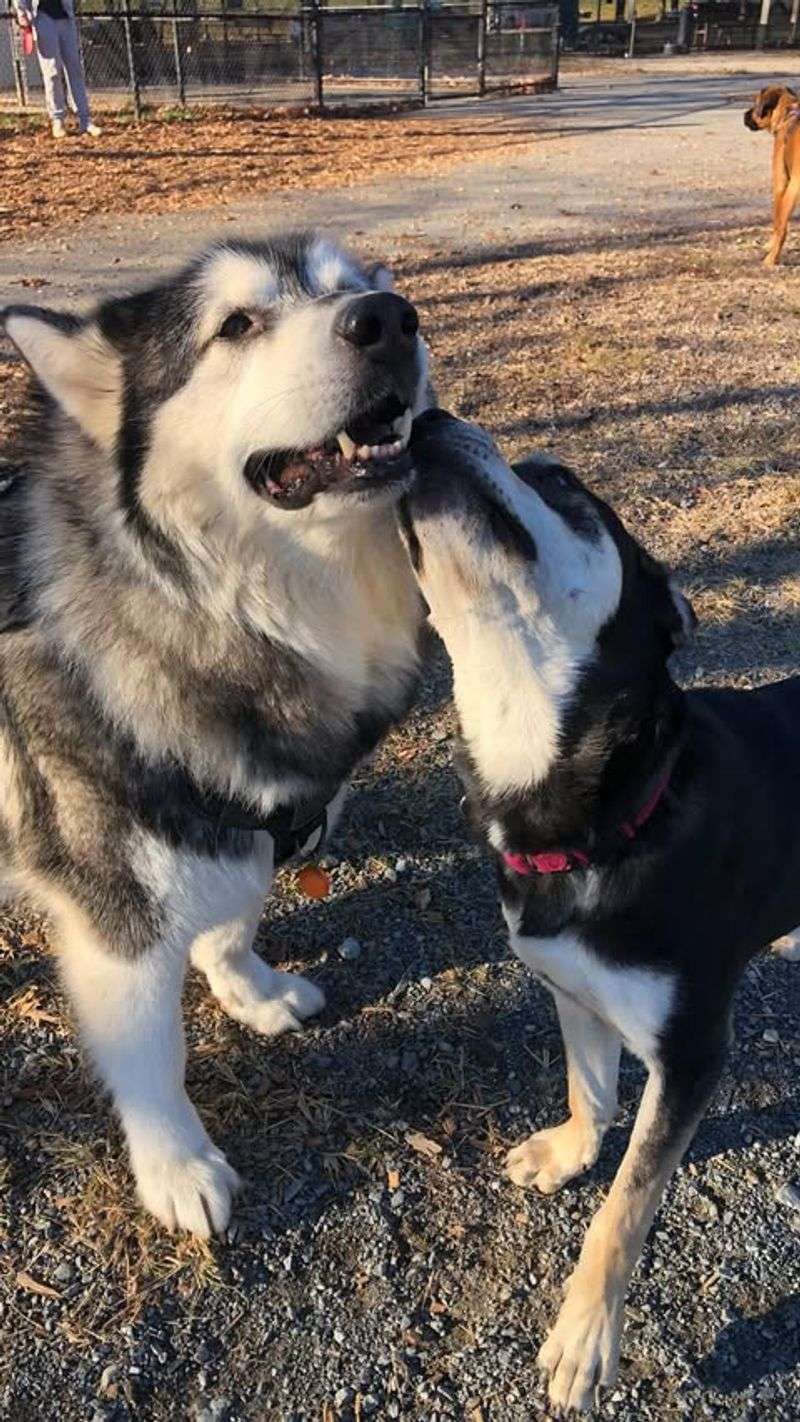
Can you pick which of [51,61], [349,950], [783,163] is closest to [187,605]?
[349,950]

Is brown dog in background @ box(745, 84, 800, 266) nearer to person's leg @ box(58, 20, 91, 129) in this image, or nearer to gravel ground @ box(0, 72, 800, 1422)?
gravel ground @ box(0, 72, 800, 1422)

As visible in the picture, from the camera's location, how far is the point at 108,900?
2080mm

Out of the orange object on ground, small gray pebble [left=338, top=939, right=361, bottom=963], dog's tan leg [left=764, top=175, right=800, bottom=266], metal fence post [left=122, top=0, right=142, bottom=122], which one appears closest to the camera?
the orange object on ground

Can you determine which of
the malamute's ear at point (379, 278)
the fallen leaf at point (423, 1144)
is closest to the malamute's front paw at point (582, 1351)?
the fallen leaf at point (423, 1144)

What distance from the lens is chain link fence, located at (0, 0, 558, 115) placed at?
58.7 feet

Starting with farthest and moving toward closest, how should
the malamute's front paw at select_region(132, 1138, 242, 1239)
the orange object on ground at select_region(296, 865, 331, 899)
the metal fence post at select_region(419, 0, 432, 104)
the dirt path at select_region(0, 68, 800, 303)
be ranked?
the metal fence post at select_region(419, 0, 432, 104)
the dirt path at select_region(0, 68, 800, 303)
the orange object on ground at select_region(296, 865, 331, 899)
the malamute's front paw at select_region(132, 1138, 242, 1239)

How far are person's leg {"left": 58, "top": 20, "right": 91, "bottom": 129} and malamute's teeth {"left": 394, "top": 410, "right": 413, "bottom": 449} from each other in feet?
49.7

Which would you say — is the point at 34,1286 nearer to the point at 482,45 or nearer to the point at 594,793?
the point at 594,793

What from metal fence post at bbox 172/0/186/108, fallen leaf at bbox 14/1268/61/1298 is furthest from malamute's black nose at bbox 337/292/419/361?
metal fence post at bbox 172/0/186/108

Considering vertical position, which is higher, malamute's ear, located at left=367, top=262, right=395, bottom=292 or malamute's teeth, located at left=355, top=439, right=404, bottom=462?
malamute's ear, located at left=367, top=262, right=395, bottom=292

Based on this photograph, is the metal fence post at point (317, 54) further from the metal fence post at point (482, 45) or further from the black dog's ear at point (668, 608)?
the black dog's ear at point (668, 608)

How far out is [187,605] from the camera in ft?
6.33

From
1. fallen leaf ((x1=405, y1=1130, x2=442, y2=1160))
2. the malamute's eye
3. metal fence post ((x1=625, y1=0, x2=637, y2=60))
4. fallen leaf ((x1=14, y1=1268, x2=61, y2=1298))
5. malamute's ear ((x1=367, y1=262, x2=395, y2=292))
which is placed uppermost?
metal fence post ((x1=625, y1=0, x2=637, y2=60))

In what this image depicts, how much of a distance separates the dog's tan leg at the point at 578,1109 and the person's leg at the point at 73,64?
1578 cm
